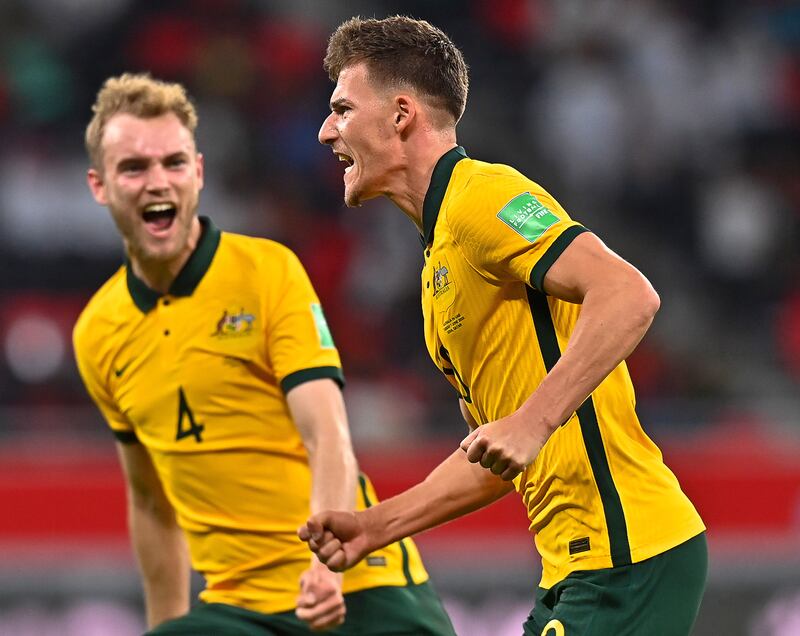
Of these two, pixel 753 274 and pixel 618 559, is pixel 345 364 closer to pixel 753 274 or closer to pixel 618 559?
pixel 753 274

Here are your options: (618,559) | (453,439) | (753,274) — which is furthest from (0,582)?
(753,274)

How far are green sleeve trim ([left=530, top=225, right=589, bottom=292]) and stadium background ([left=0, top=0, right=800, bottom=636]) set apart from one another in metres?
4.49

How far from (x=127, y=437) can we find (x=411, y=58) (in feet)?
5.89

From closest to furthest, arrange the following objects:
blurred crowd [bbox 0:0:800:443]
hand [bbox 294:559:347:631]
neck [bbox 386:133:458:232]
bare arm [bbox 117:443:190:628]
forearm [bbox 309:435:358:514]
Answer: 1. neck [bbox 386:133:458:232]
2. hand [bbox 294:559:347:631]
3. forearm [bbox 309:435:358:514]
4. bare arm [bbox 117:443:190:628]
5. blurred crowd [bbox 0:0:800:443]

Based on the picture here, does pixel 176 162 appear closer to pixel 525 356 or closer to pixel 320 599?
pixel 320 599

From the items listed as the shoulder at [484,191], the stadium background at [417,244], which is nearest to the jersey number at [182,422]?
the shoulder at [484,191]

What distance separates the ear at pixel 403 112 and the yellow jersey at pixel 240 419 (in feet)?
3.42

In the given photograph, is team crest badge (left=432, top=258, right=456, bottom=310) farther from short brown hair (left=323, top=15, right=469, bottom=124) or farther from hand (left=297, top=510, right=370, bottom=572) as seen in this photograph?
hand (left=297, top=510, right=370, bottom=572)

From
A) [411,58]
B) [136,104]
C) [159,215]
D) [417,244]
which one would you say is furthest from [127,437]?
[417,244]

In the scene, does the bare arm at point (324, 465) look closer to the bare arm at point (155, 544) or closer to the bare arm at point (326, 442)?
the bare arm at point (326, 442)

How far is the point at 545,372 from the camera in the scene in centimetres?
339

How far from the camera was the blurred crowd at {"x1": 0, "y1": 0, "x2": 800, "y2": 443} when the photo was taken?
1020 centimetres

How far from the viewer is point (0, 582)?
24.7ft

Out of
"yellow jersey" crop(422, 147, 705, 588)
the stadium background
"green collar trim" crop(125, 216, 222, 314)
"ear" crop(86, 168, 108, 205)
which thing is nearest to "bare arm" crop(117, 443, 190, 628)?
"green collar trim" crop(125, 216, 222, 314)
